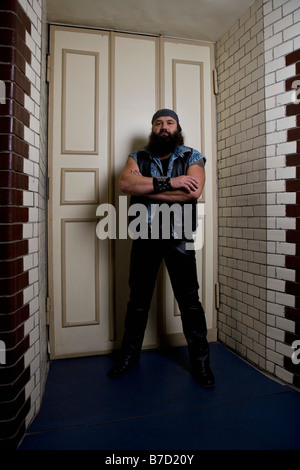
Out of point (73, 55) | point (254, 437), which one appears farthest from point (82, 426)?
point (73, 55)

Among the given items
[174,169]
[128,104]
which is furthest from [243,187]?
[128,104]

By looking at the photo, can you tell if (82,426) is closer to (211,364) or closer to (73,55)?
(211,364)

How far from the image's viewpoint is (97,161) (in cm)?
243

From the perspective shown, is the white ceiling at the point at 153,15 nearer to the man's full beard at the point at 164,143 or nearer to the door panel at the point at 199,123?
the door panel at the point at 199,123

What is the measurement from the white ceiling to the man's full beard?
105cm

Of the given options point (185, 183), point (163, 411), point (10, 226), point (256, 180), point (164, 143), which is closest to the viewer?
point (10, 226)

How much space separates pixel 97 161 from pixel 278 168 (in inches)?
56.7

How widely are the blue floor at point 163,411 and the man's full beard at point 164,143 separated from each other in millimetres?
1663

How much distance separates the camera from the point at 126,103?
248cm

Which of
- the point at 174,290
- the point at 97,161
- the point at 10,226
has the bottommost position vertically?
the point at 174,290

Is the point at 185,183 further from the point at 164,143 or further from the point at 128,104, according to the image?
the point at 128,104

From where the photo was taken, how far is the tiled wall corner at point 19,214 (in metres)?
1.33

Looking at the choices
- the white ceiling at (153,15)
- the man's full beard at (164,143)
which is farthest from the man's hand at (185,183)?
the white ceiling at (153,15)

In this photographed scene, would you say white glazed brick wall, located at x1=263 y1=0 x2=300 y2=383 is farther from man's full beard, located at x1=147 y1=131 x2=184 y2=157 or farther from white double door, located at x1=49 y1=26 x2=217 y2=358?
white double door, located at x1=49 y1=26 x2=217 y2=358
